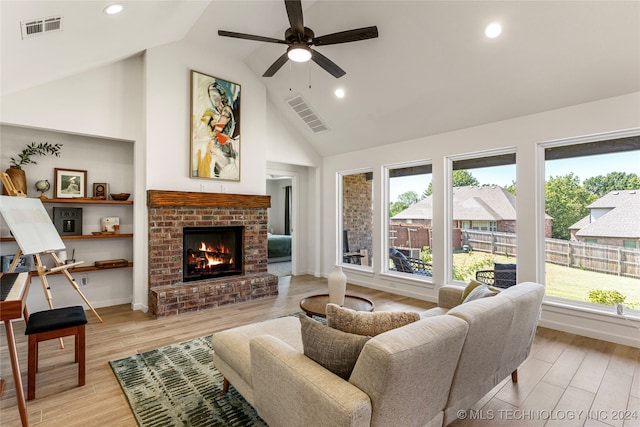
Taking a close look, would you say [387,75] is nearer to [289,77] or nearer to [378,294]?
[289,77]

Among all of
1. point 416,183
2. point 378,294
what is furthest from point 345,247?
point 416,183

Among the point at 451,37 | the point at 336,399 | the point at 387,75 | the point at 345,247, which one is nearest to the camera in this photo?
the point at 336,399

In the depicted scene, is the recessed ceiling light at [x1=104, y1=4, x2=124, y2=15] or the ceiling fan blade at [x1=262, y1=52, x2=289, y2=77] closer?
the recessed ceiling light at [x1=104, y1=4, x2=124, y2=15]

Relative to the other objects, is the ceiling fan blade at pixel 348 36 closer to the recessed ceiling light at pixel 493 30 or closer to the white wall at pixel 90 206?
the recessed ceiling light at pixel 493 30

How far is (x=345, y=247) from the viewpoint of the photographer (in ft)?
20.6

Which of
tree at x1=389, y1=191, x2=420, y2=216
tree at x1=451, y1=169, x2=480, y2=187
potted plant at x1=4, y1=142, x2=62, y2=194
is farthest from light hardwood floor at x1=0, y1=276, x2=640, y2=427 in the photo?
tree at x1=389, y1=191, x2=420, y2=216

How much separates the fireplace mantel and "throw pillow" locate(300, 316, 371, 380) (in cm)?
329

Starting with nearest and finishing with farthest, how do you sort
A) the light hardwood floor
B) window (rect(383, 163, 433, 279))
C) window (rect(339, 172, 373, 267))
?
the light hardwood floor → window (rect(383, 163, 433, 279)) → window (rect(339, 172, 373, 267))

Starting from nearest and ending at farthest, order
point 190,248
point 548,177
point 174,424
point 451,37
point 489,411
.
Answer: point 174,424
point 489,411
point 451,37
point 548,177
point 190,248

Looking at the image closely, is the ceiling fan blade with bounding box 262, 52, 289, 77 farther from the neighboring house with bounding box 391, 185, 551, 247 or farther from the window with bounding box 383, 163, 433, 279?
the neighboring house with bounding box 391, 185, 551, 247

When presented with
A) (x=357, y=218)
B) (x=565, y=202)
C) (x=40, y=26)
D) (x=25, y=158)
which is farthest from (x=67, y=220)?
(x=565, y=202)

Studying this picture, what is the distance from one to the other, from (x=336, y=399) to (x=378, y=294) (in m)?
4.06

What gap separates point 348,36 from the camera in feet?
9.71

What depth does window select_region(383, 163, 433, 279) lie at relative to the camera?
501cm
